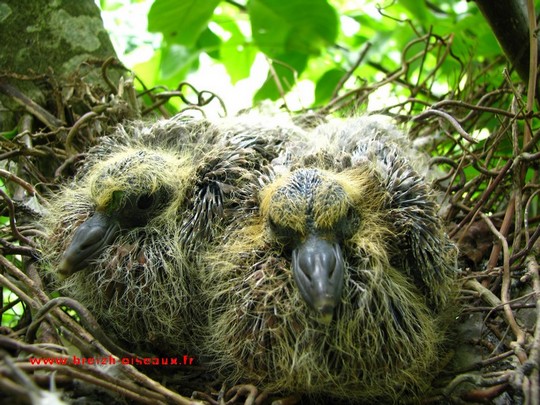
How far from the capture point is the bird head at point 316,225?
1.11 metres

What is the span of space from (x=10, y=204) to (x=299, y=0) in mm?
1533

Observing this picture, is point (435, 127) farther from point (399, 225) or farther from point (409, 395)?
point (409, 395)

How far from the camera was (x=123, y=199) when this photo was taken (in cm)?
149

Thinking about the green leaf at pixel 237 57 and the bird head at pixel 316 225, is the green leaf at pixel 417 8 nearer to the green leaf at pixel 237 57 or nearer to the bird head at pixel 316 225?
the green leaf at pixel 237 57

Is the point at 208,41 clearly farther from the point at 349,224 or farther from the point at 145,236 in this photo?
the point at 349,224

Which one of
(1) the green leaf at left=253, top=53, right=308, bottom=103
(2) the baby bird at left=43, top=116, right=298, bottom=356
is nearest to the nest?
(2) the baby bird at left=43, top=116, right=298, bottom=356

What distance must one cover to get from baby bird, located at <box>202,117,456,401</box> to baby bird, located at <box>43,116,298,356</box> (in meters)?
0.11

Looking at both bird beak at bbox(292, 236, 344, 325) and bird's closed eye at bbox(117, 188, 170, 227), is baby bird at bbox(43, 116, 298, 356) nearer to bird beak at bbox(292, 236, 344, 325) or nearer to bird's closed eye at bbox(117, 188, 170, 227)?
bird's closed eye at bbox(117, 188, 170, 227)

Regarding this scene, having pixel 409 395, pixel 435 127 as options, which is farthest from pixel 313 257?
pixel 435 127

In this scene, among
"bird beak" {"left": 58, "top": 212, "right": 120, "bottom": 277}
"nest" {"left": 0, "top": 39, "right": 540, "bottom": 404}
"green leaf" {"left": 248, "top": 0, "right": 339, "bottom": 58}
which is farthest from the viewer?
"green leaf" {"left": 248, "top": 0, "right": 339, "bottom": 58}

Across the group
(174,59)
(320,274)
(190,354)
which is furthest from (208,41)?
(320,274)

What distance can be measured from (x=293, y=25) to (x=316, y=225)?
1.49 m

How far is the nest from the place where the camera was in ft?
3.54

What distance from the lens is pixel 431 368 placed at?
4.53 ft
